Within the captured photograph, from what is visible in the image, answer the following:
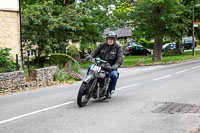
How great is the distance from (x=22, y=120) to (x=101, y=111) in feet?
5.82

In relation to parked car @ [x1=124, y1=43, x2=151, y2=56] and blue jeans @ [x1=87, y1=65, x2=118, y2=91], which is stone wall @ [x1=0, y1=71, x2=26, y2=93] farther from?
parked car @ [x1=124, y1=43, x2=151, y2=56]

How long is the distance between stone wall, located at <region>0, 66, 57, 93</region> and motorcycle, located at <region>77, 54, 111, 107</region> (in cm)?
484

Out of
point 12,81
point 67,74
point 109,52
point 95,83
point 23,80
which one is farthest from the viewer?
point 67,74

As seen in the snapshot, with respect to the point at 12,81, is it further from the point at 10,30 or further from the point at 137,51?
the point at 137,51

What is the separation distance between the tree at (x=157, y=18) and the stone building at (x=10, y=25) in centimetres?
1126

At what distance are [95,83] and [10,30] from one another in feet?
38.5

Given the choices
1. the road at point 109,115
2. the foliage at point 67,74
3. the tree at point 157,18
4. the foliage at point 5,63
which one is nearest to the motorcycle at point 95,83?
the road at point 109,115

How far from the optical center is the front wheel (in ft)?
24.2

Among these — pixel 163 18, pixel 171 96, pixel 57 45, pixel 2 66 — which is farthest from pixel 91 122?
pixel 163 18

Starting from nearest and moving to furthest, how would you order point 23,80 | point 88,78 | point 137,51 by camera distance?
point 88,78
point 23,80
point 137,51

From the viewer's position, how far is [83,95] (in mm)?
7652

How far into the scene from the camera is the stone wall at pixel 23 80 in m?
11.9

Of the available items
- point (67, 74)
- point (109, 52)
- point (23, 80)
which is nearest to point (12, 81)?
point (23, 80)

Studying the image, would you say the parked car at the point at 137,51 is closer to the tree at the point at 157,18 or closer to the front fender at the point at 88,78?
the tree at the point at 157,18
